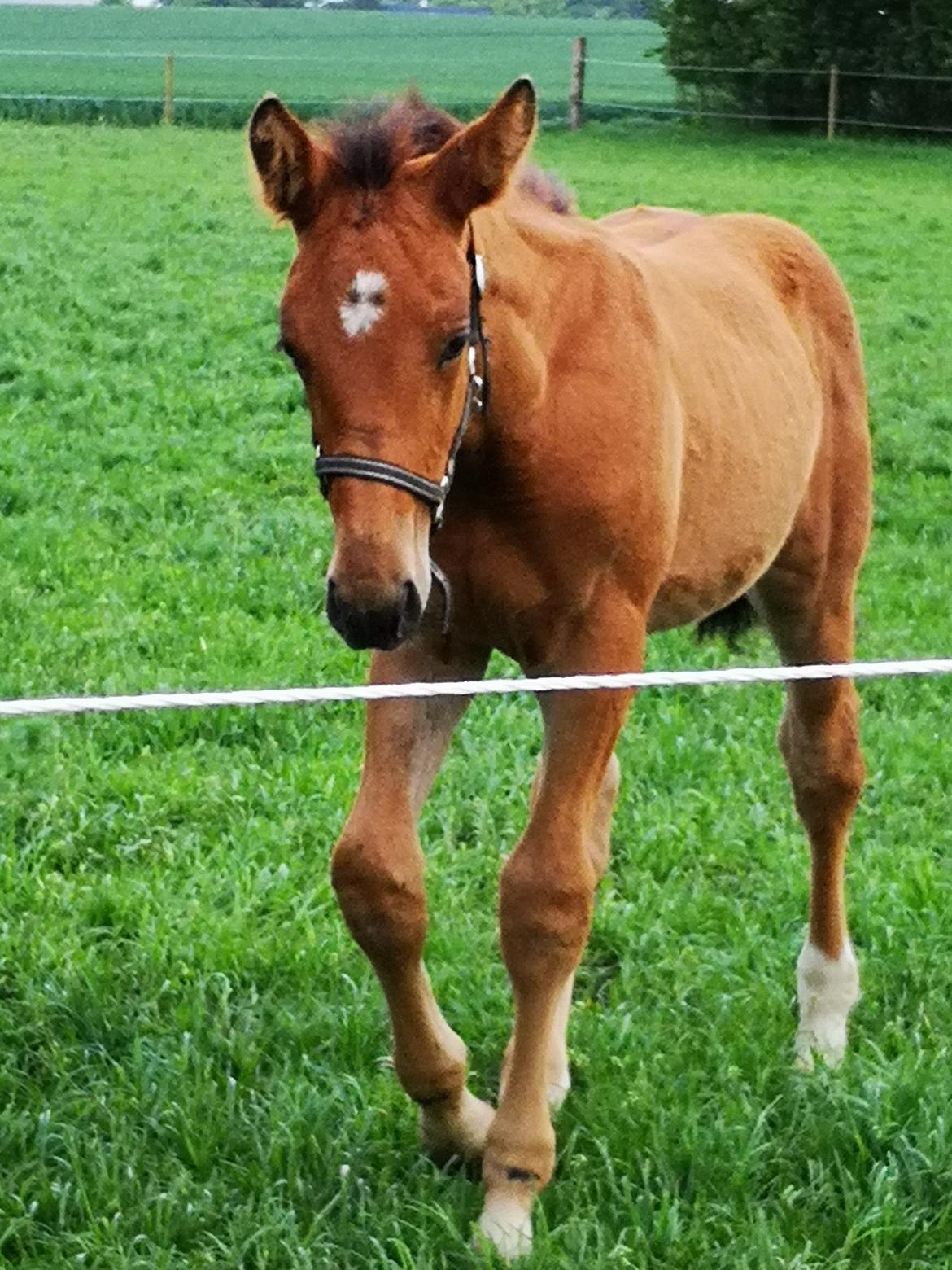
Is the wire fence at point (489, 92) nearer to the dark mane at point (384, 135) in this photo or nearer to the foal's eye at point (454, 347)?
the dark mane at point (384, 135)

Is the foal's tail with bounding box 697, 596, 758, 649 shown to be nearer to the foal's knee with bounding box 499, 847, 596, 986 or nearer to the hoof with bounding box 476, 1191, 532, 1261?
the foal's knee with bounding box 499, 847, 596, 986

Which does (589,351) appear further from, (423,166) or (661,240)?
(661,240)

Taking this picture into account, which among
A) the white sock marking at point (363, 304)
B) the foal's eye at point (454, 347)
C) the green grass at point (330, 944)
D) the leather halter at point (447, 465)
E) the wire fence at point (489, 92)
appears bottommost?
the green grass at point (330, 944)

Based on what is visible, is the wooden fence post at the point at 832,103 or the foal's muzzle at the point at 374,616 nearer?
the foal's muzzle at the point at 374,616

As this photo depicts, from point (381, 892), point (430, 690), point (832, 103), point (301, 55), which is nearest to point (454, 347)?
point (430, 690)

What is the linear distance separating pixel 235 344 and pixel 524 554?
358 inches

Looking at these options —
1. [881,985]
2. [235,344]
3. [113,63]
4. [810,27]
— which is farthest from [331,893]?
[113,63]

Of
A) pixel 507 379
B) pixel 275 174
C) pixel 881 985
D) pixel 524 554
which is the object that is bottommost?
pixel 881 985

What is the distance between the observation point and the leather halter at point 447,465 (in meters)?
2.97

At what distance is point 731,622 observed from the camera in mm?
5086

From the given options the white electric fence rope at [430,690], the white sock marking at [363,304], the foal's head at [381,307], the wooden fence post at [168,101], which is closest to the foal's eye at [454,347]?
the foal's head at [381,307]

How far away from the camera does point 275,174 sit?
10.3 feet

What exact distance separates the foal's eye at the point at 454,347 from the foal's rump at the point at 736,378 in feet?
2.61

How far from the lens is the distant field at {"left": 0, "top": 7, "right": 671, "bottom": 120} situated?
37.1 metres
